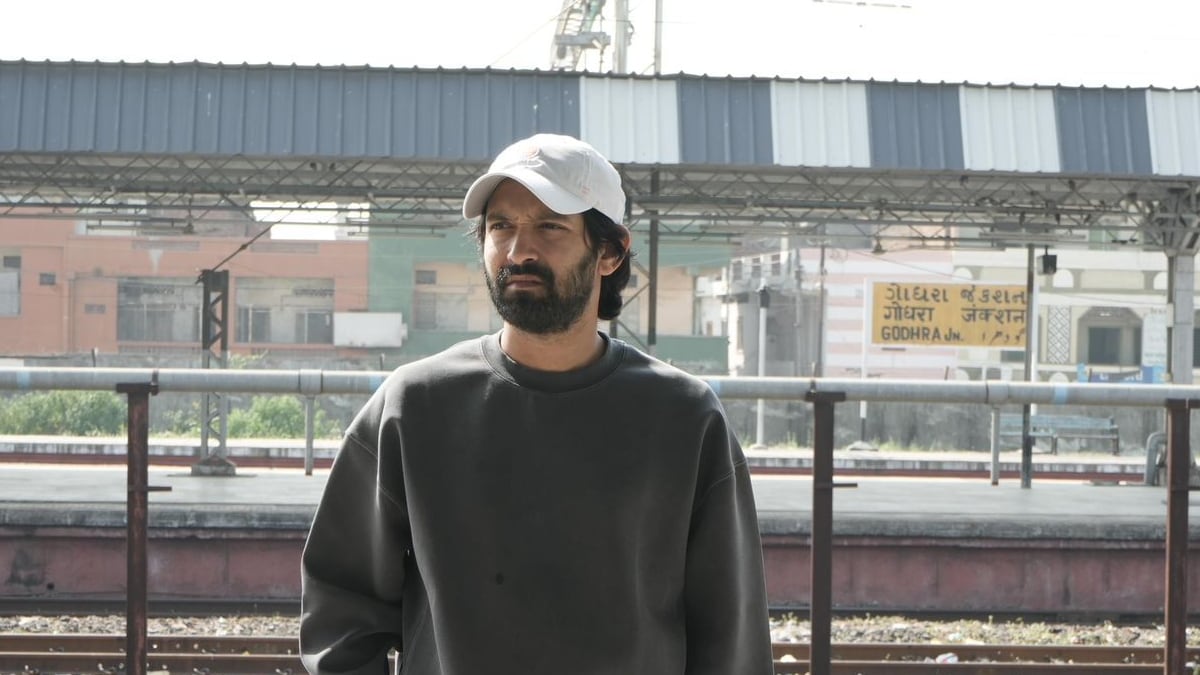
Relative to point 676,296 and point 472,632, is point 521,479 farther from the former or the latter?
point 676,296

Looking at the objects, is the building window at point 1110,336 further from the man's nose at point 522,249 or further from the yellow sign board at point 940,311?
the man's nose at point 522,249

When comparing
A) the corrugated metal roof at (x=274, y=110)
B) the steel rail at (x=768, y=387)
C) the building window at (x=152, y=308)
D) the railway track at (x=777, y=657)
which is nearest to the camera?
the steel rail at (x=768, y=387)

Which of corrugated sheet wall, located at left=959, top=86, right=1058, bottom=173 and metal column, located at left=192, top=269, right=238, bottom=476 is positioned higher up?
corrugated sheet wall, located at left=959, top=86, right=1058, bottom=173

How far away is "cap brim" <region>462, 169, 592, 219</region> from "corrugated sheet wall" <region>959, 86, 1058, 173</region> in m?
14.1

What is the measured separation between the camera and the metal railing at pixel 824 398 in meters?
6.34

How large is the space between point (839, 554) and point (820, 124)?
5.41m

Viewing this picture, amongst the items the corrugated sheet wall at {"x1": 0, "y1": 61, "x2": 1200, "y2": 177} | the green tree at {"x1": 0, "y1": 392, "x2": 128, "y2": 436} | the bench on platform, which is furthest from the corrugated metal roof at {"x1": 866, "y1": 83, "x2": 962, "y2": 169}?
the green tree at {"x1": 0, "y1": 392, "x2": 128, "y2": 436}

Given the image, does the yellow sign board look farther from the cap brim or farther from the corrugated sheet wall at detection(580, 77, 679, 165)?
the cap brim

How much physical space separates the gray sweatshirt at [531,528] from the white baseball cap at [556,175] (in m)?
0.27

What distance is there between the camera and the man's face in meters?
2.38

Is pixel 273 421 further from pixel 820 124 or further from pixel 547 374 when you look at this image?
pixel 547 374

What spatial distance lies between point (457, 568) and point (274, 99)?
1387cm

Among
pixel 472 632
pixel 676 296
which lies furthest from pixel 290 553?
pixel 676 296

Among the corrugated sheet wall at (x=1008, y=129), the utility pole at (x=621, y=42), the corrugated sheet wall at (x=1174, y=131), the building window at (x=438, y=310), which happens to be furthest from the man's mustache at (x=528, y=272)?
the building window at (x=438, y=310)
